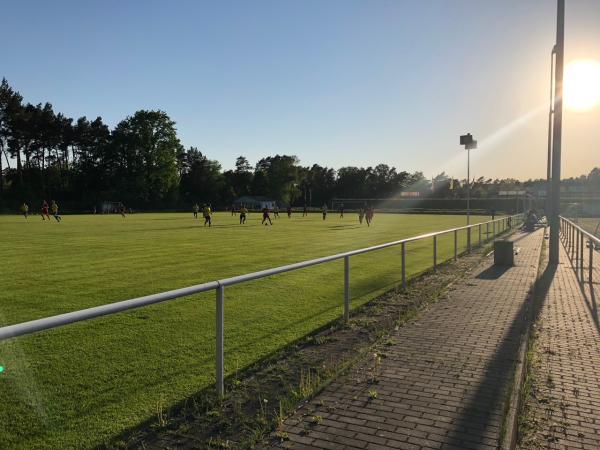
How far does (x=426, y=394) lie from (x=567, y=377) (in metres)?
1.51

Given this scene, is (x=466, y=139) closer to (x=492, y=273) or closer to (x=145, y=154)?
(x=492, y=273)

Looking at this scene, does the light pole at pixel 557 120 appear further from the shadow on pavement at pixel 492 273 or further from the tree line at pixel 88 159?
the tree line at pixel 88 159

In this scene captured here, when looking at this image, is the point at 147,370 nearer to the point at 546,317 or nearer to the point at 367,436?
the point at 367,436

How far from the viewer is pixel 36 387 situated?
4.34 meters

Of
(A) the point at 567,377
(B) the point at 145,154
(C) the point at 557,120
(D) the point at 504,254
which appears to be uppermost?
(B) the point at 145,154

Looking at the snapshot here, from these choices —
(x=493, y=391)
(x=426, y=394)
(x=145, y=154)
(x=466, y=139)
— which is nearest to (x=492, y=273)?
(x=493, y=391)

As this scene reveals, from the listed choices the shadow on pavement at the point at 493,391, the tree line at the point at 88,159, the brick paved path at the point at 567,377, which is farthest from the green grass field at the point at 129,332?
the tree line at the point at 88,159

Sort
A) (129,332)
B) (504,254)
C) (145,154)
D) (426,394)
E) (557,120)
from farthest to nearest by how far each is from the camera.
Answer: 1. (145,154)
2. (557,120)
3. (504,254)
4. (129,332)
5. (426,394)

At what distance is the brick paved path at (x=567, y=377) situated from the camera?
11.3ft

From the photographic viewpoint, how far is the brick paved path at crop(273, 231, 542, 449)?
3.32 meters

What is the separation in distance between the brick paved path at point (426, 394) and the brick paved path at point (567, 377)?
27cm

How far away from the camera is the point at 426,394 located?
4059mm

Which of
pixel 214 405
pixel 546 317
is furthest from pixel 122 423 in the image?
pixel 546 317

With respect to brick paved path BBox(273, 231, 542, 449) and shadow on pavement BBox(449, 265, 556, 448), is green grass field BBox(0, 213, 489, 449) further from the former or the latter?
shadow on pavement BBox(449, 265, 556, 448)
